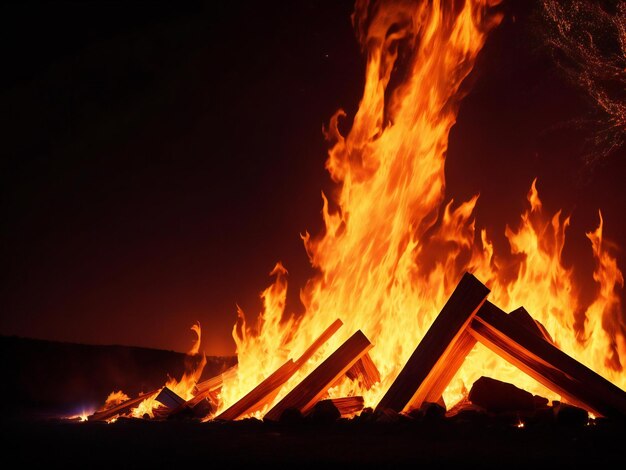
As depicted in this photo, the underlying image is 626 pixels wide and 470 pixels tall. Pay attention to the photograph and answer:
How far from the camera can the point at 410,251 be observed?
7.18 metres

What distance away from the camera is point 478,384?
5133mm

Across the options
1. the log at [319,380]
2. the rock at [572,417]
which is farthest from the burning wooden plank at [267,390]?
the rock at [572,417]

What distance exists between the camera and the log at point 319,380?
497cm

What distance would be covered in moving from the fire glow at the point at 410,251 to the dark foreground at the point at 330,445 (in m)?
1.75

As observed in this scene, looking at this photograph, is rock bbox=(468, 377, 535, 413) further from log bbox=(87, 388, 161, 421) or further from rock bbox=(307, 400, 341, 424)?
log bbox=(87, 388, 161, 421)

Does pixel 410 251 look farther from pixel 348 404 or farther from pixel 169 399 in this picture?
pixel 169 399

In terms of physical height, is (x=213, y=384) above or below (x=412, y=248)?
below

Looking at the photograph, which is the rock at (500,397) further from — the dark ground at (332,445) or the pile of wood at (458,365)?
the dark ground at (332,445)

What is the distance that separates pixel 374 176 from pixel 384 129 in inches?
26.9

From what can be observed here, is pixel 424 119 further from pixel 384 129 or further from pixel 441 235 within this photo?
pixel 441 235

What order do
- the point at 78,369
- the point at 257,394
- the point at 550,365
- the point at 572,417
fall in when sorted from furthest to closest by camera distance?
the point at 78,369 < the point at 257,394 < the point at 550,365 < the point at 572,417

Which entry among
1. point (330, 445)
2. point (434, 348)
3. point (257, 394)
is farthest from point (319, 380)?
point (330, 445)

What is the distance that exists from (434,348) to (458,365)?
0.88 metres

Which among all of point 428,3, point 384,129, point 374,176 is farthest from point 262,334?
point 428,3
